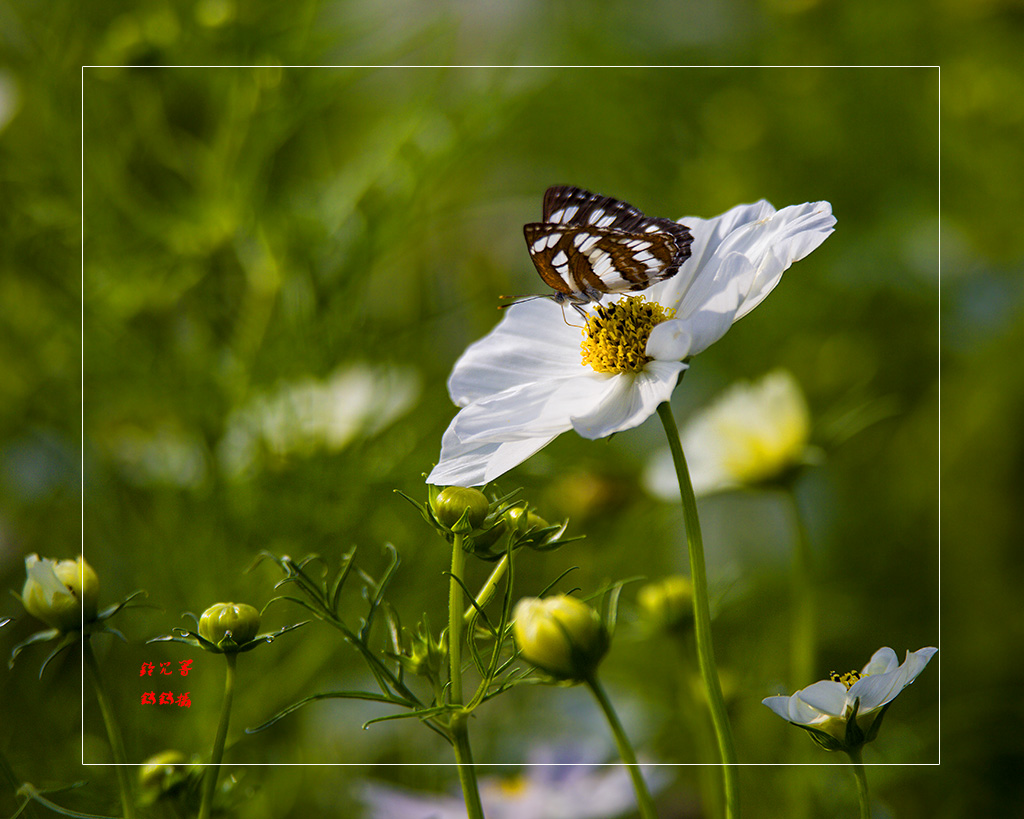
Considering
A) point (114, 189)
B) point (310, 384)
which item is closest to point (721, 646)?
point (310, 384)

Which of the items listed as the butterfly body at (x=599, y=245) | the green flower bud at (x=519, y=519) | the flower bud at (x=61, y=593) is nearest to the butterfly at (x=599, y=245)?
the butterfly body at (x=599, y=245)

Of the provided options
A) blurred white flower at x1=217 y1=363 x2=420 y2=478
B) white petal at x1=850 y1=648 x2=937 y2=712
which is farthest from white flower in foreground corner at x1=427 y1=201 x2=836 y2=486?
blurred white flower at x1=217 y1=363 x2=420 y2=478

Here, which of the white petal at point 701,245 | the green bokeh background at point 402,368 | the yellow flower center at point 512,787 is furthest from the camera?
the green bokeh background at point 402,368

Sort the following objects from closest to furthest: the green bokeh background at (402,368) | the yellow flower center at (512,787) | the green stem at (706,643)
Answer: the green stem at (706,643) < the yellow flower center at (512,787) < the green bokeh background at (402,368)

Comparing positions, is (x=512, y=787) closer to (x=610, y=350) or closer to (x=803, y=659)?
(x=803, y=659)

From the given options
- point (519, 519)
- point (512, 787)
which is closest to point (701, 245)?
point (519, 519)

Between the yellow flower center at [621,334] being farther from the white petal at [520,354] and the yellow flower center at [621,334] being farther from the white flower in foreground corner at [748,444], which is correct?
the white flower in foreground corner at [748,444]

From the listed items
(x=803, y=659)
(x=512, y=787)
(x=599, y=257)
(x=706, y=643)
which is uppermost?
(x=599, y=257)
